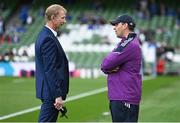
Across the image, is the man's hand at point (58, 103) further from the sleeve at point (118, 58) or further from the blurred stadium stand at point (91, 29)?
the blurred stadium stand at point (91, 29)

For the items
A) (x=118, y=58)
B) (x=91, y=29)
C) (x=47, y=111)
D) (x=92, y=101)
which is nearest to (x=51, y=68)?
(x=47, y=111)

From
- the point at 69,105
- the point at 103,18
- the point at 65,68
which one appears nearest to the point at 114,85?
the point at 65,68

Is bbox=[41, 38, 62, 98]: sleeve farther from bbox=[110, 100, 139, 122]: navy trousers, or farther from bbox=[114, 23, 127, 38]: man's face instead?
bbox=[114, 23, 127, 38]: man's face

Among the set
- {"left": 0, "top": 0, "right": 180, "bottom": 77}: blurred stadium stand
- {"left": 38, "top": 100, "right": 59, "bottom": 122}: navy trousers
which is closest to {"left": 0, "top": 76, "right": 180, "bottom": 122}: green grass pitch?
{"left": 0, "top": 0, "right": 180, "bottom": 77}: blurred stadium stand

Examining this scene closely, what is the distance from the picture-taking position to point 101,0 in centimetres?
→ 4125

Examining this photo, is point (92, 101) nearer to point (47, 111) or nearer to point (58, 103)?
point (47, 111)

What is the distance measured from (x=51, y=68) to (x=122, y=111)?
1.14 metres

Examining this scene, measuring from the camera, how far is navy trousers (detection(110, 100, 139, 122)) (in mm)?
8172

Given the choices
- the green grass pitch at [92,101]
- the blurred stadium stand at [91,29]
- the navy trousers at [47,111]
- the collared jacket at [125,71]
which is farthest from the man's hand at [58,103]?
the blurred stadium stand at [91,29]

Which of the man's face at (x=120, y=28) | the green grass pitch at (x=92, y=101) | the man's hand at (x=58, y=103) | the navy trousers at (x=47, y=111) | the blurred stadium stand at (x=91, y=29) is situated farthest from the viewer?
the blurred stadium stand at (x=91, y=29)

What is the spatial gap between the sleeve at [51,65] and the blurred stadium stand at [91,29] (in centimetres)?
2316

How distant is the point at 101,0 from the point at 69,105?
24.3 meters

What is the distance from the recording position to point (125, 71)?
8203mm

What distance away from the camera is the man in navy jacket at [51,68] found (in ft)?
26.2
